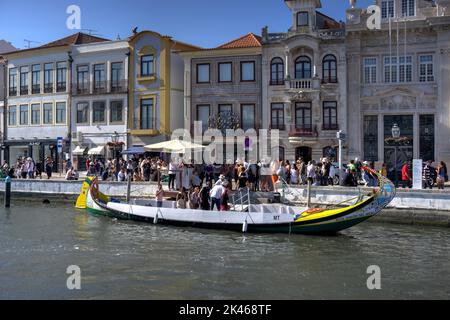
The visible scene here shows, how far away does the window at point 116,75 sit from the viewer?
42.8 metres

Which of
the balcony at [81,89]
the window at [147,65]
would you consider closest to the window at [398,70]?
the window at [147,65]

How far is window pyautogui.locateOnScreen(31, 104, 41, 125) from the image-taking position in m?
46.1

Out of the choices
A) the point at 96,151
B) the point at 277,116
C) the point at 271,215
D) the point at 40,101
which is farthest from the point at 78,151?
the point at 271,215

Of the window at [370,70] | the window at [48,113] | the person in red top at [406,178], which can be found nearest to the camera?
the person in red top at [406,178]

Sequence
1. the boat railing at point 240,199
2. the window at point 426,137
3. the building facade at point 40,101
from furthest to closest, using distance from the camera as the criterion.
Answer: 1. the building facade at point 40,101
2. the window at point 426,137
3. the boat railing at point 240,199

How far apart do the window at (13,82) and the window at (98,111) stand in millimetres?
8600

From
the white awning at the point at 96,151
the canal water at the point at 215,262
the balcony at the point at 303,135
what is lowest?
the canal water at the point at 215,262

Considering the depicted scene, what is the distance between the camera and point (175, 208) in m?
23.4

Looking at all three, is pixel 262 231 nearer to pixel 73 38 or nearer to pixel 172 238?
pixel 172 238

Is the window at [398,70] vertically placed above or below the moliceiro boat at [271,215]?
above

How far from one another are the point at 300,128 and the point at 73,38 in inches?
848

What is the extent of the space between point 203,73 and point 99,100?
872cm

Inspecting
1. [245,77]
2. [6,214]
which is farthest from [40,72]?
[6,214]

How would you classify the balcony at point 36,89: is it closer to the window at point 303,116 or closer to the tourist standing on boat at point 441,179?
the window at point 303,116
